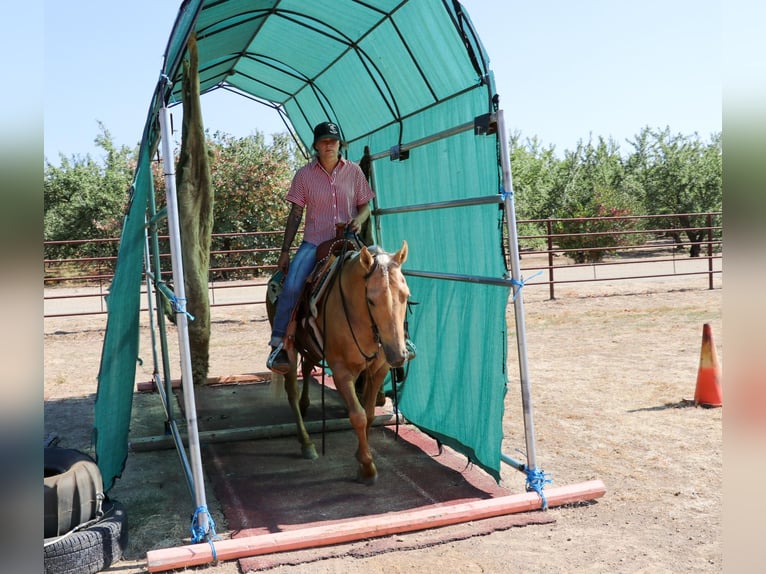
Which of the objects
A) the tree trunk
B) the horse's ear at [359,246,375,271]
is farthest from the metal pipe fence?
the horse's ear at [359,246,375,271]

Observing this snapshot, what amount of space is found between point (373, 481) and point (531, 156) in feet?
113

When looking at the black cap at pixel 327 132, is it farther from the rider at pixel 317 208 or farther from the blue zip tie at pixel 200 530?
the blue zip tie at pixel 200 530

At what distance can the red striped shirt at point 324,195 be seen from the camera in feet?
19.2

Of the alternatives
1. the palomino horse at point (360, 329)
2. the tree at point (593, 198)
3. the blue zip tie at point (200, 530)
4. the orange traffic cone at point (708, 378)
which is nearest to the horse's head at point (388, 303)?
the palomino horse at point (360, 329)

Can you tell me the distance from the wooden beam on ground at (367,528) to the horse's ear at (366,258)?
66.8 inches

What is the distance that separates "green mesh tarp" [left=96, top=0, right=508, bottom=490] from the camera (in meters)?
4.89

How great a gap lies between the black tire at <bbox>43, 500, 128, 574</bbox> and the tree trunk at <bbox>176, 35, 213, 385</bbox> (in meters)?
2.63

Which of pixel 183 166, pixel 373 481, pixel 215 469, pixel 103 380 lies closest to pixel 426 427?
pixel 373 481

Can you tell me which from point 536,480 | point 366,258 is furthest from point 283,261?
point 536,480

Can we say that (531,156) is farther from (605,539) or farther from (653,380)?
(605,539)

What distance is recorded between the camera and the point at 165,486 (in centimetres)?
550

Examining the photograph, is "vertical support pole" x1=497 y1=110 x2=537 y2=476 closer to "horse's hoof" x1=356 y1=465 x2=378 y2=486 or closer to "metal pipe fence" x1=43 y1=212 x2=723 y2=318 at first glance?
"horse's hoof" x1=356 y1=465 x2=378 y2=486
